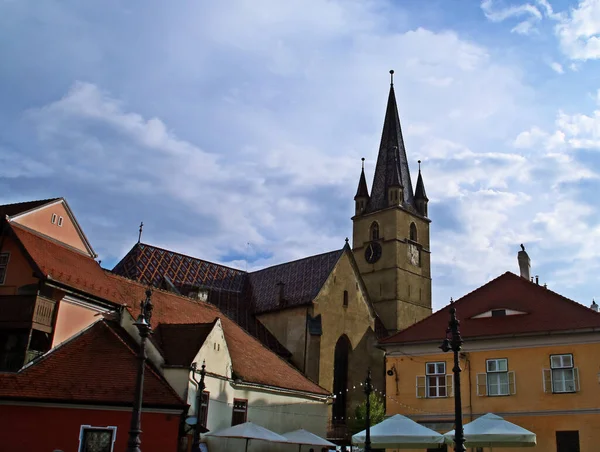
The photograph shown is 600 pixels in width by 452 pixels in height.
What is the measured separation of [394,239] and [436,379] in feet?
118

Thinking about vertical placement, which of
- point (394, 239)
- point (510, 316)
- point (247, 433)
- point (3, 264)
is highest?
point (394, 239)

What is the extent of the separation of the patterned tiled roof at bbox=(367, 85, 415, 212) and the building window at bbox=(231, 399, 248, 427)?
135ft

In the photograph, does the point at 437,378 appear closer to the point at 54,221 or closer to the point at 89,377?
the point at 89,377

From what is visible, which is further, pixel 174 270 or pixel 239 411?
pixel 174 270

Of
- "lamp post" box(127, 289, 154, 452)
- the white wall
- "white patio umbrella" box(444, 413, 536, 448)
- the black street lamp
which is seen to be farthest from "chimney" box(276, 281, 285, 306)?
"lamp post" box(127, 289, 154, 452)

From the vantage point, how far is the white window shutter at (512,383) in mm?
23781

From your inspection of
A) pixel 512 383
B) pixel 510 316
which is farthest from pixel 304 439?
pixel 510 316

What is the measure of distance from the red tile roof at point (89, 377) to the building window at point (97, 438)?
0.76 m

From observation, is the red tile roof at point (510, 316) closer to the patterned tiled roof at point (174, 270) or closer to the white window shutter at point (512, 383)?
the white window shutter at point (512, 383)

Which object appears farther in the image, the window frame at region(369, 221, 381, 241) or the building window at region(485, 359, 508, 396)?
the window frame at region(369, 221, 381, 241)

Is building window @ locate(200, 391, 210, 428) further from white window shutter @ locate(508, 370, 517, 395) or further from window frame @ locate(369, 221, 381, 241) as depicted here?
window frame @ locate(369, 221, 381, 241)

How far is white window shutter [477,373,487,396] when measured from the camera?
24.4 metres

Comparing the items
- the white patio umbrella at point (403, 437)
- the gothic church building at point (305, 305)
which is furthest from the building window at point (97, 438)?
the gothic church building at point (305, 305)

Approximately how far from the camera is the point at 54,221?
24.1 m
